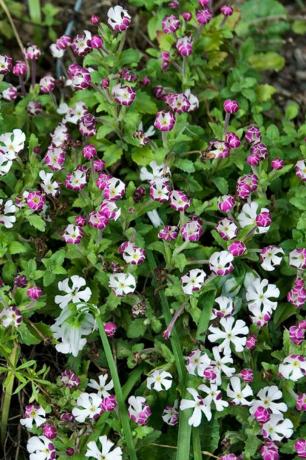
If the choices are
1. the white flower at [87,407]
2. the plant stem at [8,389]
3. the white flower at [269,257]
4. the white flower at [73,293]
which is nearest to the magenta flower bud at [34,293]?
the white flower at [73,293]

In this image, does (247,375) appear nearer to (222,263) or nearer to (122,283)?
(222,263)

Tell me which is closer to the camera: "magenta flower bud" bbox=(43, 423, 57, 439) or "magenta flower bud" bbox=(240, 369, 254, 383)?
"magenta flower bud" bbox=(43, 423, 57, 439)

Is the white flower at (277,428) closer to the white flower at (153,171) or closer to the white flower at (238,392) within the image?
the white flower at (238,392)

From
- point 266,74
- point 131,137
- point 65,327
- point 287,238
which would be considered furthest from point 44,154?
point 266,74

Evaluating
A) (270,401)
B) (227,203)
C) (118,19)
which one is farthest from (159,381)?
(118,19)

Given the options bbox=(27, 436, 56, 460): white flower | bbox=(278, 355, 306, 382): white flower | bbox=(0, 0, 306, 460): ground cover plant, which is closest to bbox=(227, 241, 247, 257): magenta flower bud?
bbox=(0, 0, 306, 460): ground cover plant

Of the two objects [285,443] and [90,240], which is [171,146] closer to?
A: [90,240]

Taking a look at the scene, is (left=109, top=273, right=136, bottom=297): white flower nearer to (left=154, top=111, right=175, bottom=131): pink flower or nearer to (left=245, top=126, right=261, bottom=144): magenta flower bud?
(left=154, top=111, right=175, bottom=131): pink flower
